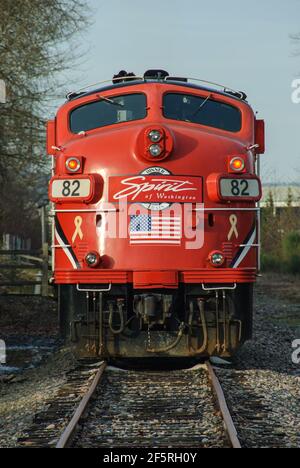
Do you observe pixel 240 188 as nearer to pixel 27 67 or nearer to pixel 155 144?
pixel 155 144

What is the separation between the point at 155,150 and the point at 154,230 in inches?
35.5

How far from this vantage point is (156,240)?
9.08 m

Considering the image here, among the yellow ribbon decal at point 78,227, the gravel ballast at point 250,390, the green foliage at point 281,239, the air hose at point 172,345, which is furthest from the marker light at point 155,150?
the green foliage at point 281,239

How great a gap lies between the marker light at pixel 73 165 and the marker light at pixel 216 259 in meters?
1.84

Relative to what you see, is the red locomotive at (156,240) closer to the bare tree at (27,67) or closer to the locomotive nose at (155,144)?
the locomotive nose at (155,144)

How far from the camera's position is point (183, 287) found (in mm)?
9266

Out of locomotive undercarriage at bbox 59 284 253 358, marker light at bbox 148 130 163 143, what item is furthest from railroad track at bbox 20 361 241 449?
marker light at bbox 148 130 163 143

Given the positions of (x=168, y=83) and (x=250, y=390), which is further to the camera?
(x=168, y=83)

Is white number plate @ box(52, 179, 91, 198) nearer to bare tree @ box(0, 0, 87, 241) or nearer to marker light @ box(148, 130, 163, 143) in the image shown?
marker light @ box(148, 130, 163, 143)

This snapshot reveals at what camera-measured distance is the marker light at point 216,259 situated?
914 centimetres

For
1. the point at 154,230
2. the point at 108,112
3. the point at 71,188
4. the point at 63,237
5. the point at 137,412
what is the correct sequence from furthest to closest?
1. the point at 108,112
2. the point at 63,237
3. the point at 71,188
4. the point at 154,230
5. the point at 137,412

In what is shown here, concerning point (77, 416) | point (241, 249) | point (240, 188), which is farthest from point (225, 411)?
point (240, 188)
